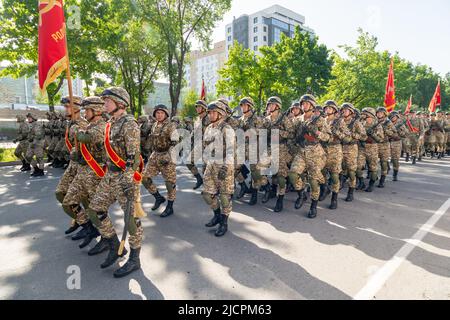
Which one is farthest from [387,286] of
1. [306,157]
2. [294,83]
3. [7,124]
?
[7,124]

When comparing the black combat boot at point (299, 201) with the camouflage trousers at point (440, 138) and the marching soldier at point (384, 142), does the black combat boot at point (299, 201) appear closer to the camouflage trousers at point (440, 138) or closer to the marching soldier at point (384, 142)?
the marching soldier at point (384, 142)

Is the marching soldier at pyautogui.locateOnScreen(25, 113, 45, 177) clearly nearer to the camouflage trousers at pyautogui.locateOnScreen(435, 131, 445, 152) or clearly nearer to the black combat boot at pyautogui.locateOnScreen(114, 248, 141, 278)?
the black combat boot at pyautogui.locateOnScreen(114, 248, 141, 278)

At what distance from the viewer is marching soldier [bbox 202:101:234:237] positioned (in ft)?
15.6

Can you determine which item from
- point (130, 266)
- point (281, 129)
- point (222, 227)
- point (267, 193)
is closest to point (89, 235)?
point (130, 266)

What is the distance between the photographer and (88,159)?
13.0 feet

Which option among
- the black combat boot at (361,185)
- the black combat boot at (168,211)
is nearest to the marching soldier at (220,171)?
the black combat boot at (168,211)

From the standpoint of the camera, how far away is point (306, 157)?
5910mm

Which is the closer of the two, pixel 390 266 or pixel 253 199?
pixel 390 266

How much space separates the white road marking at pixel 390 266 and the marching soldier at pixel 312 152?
169 cm

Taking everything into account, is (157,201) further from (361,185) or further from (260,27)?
(260,27)

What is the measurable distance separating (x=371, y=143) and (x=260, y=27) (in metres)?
77.3

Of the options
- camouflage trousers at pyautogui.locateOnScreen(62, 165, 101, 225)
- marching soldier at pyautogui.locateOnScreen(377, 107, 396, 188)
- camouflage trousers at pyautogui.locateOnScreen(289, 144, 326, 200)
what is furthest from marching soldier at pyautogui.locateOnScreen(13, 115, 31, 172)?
marching soldier at pyautogui.locateOnScreen(377, 107, 396, 188)

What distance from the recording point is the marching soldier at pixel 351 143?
6.82 metres

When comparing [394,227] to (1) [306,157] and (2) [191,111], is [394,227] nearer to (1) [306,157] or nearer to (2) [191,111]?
(1) [306,157]
